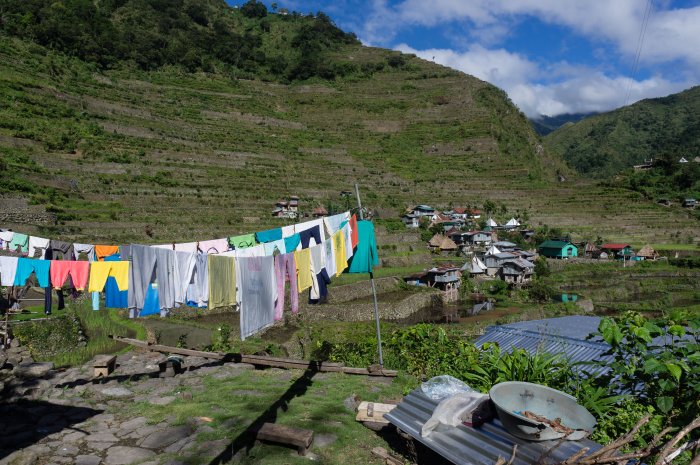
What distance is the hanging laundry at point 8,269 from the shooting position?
8539mm

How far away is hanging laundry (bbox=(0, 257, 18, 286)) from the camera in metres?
8.54

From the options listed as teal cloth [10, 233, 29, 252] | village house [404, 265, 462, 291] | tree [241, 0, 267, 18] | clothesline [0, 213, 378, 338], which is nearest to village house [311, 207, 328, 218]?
village house [404, 265, 462, 291]

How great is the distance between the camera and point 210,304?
6273mm

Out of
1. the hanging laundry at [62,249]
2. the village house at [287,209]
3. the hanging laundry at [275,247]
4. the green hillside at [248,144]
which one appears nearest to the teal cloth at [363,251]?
the hanging laundry at [275,247]

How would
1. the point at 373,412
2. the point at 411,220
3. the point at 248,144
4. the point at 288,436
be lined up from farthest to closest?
the point at 248,144 < the point at 411,220 < the point at 373,412 < the point at 288,436

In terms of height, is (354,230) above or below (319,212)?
below

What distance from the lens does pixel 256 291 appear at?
612 cm

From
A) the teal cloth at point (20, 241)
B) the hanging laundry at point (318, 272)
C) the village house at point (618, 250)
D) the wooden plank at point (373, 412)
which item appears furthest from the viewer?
the village house at point (618, 250)

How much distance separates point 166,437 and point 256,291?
208 centimetres

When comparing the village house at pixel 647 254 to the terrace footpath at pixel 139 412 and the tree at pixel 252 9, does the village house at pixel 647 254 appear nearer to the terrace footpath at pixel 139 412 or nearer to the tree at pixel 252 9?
the terrace footpath at pixel 139 412

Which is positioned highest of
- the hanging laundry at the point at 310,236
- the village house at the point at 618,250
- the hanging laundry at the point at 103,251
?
the hanging laundry at the point at 310,236

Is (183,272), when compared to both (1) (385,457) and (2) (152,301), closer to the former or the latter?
(2) (152,301)

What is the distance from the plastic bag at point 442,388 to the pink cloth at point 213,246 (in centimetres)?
662

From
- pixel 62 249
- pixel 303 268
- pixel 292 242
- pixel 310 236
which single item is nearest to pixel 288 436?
pixel 303 268
